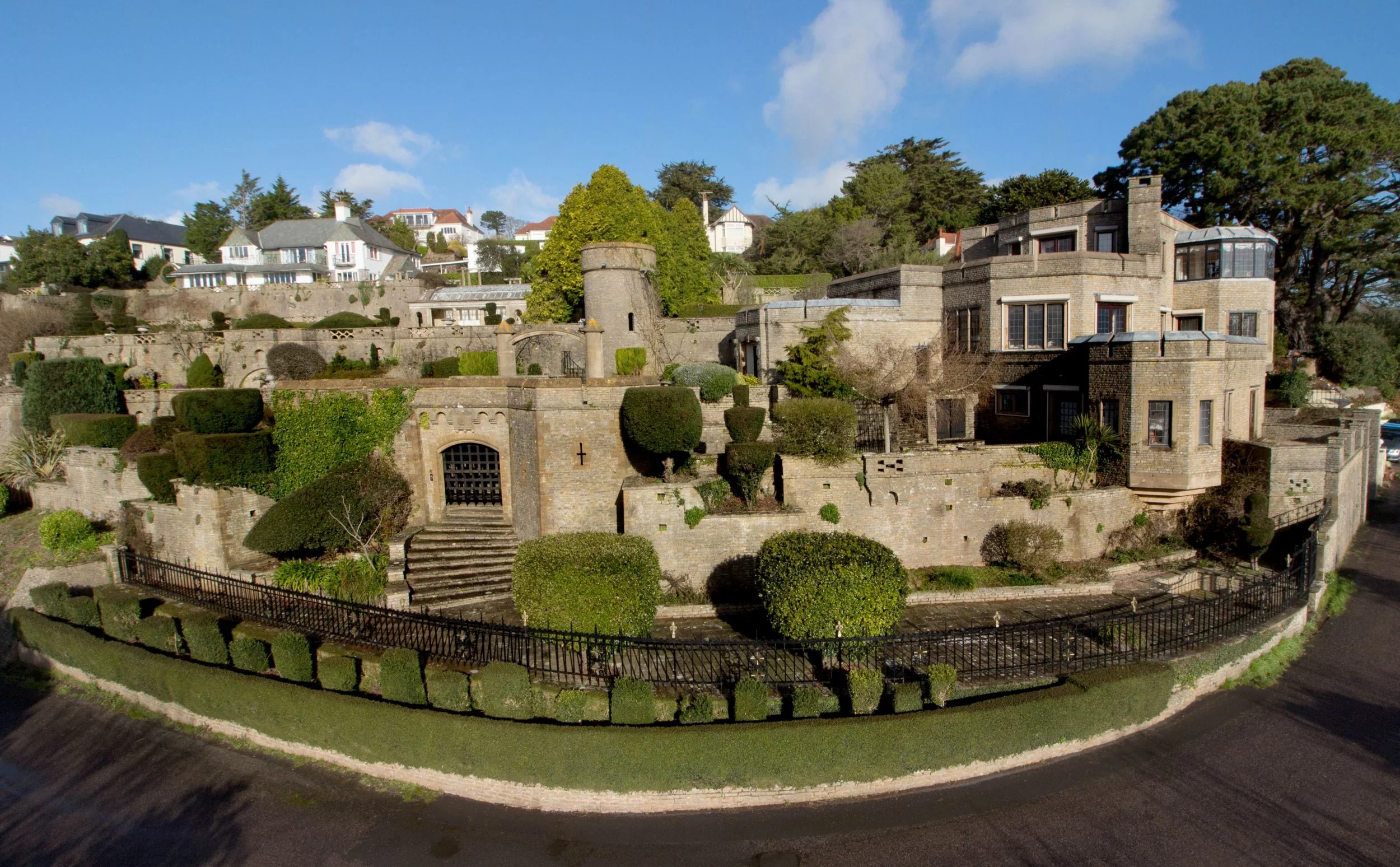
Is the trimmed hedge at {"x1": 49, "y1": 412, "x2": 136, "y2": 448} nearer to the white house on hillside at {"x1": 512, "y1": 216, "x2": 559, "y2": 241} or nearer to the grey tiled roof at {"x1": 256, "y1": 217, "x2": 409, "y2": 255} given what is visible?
the grey tiled roof at {"x1": 256, "y1": 217, "x2": 409, "y2": 255}

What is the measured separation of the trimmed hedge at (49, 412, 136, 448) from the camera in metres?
22.2

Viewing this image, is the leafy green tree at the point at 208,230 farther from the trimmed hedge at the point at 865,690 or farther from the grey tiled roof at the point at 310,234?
the trimmed hedge at the point at 865,690

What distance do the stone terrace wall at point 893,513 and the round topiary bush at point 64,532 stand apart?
51.2 ft

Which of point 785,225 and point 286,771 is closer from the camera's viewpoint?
point 286,771

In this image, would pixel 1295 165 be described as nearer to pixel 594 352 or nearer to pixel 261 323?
pixel 594 352

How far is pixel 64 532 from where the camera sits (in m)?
19.8

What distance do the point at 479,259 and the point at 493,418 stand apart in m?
60.3

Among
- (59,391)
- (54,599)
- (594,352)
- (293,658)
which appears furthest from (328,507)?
(59,391)

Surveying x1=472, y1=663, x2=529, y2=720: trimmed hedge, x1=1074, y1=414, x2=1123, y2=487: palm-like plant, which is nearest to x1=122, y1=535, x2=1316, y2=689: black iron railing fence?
x1=472, y1=663, x2=529, y2=720: trimmed hedge

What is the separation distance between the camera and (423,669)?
1183 centimetres

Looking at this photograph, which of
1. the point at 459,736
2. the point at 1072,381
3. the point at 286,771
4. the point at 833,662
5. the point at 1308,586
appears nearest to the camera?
the point at 459,736

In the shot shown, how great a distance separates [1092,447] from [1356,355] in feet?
77.7

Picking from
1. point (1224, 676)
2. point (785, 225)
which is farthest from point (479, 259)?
point (1224, 676)

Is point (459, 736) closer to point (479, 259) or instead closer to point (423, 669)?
point (423, 669)
